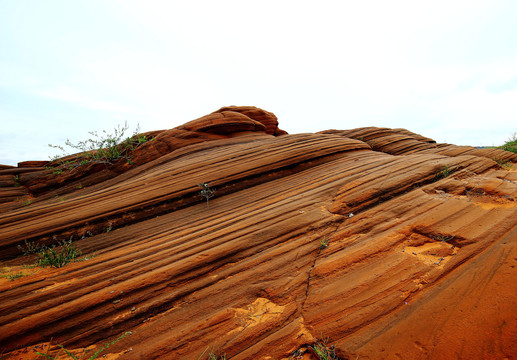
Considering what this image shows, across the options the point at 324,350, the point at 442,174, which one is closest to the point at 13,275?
the point at 324,350

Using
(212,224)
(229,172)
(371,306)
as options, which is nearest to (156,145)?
(229,172)

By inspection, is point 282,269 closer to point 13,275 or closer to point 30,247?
point 13,275

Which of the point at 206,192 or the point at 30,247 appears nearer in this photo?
the point at 30,247

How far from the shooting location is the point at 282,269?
301 centimetres

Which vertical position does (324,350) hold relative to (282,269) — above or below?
below

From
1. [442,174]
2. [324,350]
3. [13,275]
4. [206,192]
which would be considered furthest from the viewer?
[206,192]

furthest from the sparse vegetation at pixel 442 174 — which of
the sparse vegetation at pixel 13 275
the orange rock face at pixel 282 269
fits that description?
the sparse vegetation at pixel 13 275

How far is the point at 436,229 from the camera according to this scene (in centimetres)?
321

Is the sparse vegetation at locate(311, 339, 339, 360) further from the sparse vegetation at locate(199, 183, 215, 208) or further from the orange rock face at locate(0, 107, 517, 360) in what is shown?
the sparse vegetation at locate(199, 183, 215, 208)

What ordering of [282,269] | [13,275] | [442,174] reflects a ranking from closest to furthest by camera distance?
[282,269] → [13,275] → [442,174]

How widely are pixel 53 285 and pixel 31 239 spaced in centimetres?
238

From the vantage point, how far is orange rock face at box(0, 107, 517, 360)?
2102mm

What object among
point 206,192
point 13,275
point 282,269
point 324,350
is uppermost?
point 206,192

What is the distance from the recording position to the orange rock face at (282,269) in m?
2.10
